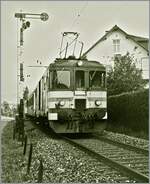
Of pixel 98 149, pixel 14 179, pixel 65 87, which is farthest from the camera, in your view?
pixel 65 87

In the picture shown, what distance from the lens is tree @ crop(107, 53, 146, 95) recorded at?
925 inches

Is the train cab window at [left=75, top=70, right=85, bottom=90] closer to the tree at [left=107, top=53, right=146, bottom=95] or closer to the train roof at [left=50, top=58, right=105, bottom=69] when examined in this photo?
the train roof at [left=50, top=58, right=105, bottom=69]

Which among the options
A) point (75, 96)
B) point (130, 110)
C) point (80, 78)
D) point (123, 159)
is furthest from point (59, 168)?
point (130, 110)

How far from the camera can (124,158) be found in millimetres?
9633

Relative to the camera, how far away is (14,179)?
7230 millimetres

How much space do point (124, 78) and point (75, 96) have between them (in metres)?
9.66

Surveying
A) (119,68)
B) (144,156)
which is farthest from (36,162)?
(119,68)

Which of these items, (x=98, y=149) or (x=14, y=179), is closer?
(x=14, y=179)

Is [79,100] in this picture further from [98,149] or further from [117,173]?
[117,173]

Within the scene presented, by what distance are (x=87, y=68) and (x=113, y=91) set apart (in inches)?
326

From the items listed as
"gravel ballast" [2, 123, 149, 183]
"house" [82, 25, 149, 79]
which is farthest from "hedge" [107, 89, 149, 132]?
"house" [82, 25, 149, 79]

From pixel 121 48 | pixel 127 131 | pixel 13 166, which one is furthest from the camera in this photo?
pixel 121 48

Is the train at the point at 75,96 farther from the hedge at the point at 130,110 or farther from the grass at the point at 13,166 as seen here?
the grass at the point at 13,166

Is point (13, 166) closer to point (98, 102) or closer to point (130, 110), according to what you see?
point (98, 102)
